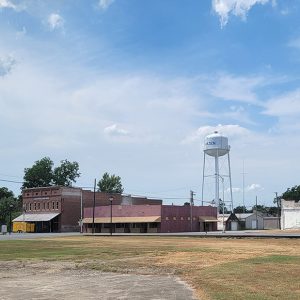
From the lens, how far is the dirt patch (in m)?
13.7

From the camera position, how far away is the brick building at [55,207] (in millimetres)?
105062

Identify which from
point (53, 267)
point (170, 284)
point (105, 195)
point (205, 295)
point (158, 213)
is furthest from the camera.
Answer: point (105, 195)

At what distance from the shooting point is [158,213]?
92.6m

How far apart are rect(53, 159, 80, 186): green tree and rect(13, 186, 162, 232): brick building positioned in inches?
1291

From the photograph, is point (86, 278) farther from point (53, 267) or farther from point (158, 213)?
point (158, 213)

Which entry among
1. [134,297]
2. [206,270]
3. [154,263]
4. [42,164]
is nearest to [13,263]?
[154,263]

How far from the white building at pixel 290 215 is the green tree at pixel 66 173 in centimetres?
6725

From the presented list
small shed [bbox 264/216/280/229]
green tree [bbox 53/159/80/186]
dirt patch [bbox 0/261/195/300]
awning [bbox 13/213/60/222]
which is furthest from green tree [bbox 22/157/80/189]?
dirt patch [bbox 0/261/195/300]

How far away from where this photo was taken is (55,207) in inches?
4178

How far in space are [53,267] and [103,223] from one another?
79833 millimetres

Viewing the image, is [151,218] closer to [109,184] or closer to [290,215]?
[290,215]

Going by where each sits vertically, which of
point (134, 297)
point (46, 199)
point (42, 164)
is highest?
point (42, 164)

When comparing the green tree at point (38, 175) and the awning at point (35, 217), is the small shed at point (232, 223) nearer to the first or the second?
the awning at point (35, 217)

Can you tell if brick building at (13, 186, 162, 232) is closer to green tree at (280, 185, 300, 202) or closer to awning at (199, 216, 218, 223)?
awning at (199, 216, 218, 223)
